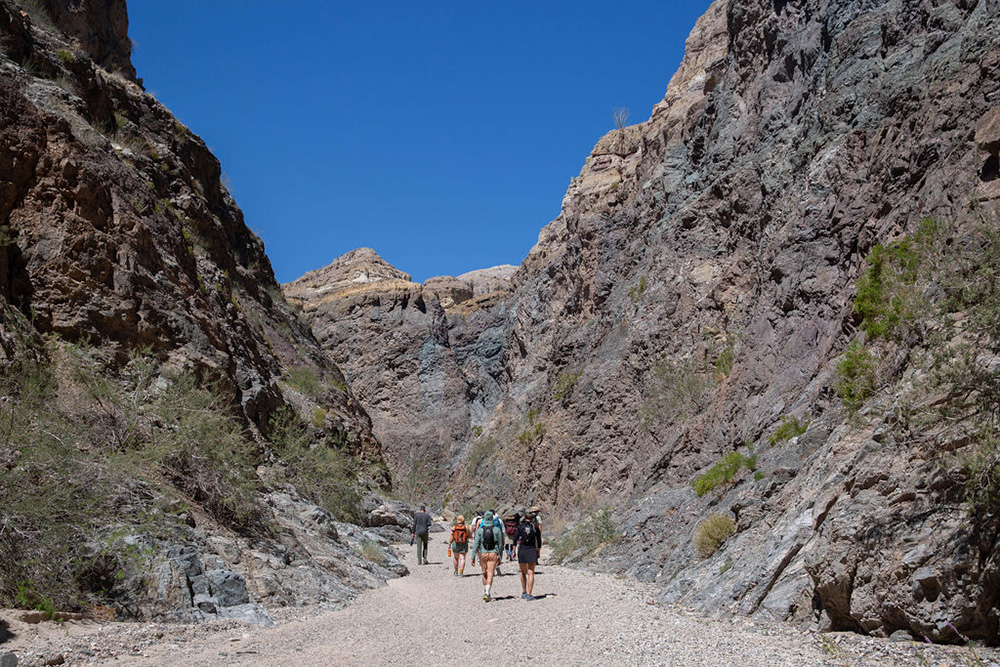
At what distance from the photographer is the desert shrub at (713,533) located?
12609 millimetres

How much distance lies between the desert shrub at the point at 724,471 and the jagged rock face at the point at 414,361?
51.6 meters

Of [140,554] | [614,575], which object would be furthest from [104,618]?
[614,575]

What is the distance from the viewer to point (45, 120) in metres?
15.6

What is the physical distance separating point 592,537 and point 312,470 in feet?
30.0

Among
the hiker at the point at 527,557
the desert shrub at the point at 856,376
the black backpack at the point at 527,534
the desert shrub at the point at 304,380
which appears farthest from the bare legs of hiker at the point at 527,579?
the desert shrub at the point at 304,380

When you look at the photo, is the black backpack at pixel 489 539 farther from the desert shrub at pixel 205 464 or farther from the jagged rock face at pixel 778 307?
the desert shrub at pixel 205 464

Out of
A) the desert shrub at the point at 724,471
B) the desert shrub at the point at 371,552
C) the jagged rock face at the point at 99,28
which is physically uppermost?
the jagged rock face at the point at 99,28

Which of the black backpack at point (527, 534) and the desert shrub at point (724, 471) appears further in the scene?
the desert shrub at point (724, 471)

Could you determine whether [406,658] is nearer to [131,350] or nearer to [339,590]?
[339,590]

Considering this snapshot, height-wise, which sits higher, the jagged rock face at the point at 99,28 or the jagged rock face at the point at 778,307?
the jagged rock face at the point at 99,28

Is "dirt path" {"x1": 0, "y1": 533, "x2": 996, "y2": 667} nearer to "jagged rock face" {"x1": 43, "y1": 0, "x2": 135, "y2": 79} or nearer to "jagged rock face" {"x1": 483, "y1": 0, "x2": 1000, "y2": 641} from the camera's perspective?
"jagged rock face" {"x1": 483, "y1": 0, "x2": 1000, "y2": 641}

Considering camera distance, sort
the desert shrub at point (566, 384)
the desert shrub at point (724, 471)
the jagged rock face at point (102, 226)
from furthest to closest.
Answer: the desert shrub at point (566, 384), the desert shrub at point (724, 471), the jagged rock face at point (102, 226)

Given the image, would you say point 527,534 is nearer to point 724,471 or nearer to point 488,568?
point 488,568

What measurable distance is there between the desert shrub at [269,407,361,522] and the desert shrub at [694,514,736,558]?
12.1 meters
